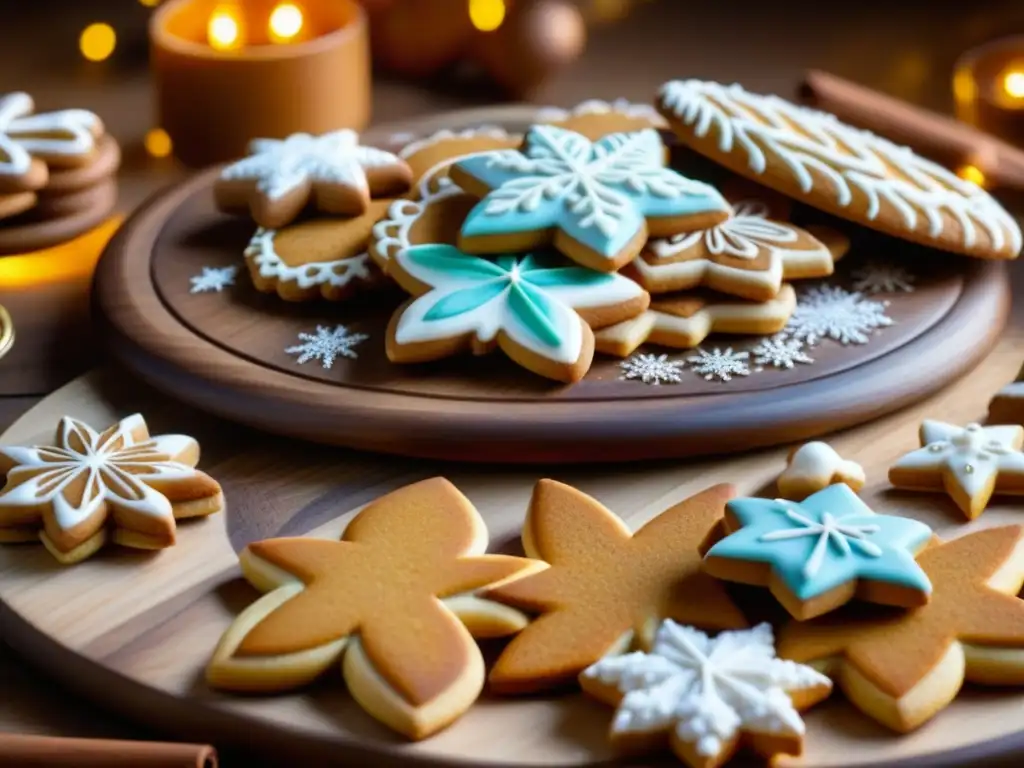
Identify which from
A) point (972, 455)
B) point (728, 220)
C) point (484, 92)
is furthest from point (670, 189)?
point (484, 92)

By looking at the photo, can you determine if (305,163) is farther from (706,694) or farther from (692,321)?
(706,694)

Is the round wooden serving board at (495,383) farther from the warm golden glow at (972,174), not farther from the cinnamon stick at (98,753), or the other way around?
the cinnamon stick at (98,753)

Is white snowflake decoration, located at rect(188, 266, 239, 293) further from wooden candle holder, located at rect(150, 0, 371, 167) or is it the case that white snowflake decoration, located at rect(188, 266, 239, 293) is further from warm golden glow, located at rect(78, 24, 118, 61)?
warm golden glow, located at rect(78, 24, 118, 61)

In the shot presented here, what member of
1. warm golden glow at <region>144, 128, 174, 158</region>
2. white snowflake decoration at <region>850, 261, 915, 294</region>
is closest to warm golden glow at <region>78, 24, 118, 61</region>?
warm golden glow at <region>144, 128, 174, 158</region>

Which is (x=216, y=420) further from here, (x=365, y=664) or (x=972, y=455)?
(x=972, y=455)

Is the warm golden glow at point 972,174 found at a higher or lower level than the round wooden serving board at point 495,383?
higher

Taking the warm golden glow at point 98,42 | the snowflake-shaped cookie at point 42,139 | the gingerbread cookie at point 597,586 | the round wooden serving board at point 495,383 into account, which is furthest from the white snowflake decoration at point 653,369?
the warm golden glow at point 98,42
